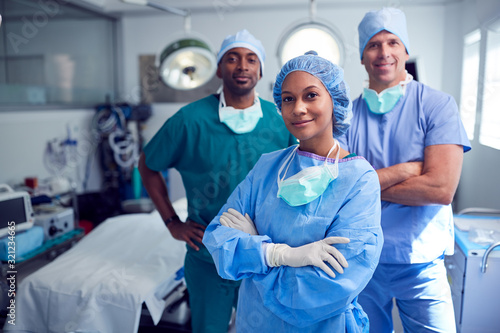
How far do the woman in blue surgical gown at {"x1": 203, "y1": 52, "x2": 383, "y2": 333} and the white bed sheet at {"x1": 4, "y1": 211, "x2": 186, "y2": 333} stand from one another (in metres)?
0.87

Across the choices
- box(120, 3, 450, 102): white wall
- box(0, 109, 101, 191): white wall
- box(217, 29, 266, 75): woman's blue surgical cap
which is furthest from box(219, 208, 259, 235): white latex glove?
box(120, 3, 450, 102): white wall

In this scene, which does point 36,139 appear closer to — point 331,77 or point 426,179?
point 331,77

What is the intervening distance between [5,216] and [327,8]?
364 cm

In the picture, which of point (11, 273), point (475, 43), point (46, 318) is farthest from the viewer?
point (475, 43)

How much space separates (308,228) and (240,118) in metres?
0.72

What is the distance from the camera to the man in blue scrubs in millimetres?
1331

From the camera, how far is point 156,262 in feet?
7.21

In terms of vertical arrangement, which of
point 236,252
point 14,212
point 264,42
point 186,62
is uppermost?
point 264,42

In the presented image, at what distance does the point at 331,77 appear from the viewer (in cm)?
110

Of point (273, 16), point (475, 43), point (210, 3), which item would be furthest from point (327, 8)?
point (475, 43)

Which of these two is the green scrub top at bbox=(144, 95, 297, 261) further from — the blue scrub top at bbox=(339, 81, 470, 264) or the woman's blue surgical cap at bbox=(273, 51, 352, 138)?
the woman's blue surgical cap at bbox=(273, 51, 352, 138)

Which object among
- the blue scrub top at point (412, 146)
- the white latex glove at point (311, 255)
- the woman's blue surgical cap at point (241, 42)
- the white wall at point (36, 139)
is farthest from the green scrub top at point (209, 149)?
the white wall at point (36, 139)

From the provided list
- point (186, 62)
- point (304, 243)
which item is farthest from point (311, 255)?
point (186, 62)

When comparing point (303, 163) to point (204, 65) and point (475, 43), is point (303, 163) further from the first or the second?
point (475, 43)
